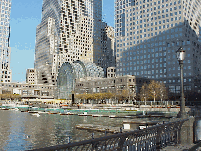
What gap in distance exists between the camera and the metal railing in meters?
8.30

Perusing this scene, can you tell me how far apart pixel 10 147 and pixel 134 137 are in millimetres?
15721

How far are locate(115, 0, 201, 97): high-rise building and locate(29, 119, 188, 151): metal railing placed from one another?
11627 centimetres

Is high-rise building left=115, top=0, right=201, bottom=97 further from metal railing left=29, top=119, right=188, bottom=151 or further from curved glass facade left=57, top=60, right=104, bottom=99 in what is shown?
metal railing left=29, top=119, right=188, bottom=151

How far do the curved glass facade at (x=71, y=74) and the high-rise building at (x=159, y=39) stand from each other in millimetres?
31299

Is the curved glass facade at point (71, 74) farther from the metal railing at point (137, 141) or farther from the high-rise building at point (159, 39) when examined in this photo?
the metal railing at point (137, 141)

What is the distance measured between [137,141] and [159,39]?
13720cm

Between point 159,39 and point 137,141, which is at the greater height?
point 159,39

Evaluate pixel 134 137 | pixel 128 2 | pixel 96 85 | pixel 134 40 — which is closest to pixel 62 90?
pixel 96 85

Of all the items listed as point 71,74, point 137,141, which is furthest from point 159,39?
point 137,141

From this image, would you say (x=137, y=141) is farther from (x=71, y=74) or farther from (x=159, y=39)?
(x=71, y=74)

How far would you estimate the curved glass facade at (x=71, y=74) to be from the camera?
584ft

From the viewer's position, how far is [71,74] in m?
179

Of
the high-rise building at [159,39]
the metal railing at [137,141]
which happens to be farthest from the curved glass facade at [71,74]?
the metal railing at [137,141]

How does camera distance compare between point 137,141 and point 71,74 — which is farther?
point 71,74
